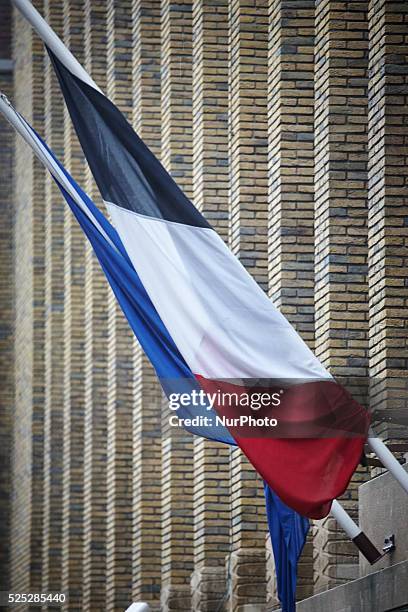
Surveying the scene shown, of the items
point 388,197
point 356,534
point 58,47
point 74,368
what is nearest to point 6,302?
point 74,368

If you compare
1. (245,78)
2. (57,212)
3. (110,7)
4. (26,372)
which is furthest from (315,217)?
(26,372)

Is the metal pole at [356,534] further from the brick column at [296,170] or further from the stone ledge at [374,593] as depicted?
the brick column at [296,170]

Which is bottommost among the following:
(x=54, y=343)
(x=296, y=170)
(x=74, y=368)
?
(x=296, y=170)

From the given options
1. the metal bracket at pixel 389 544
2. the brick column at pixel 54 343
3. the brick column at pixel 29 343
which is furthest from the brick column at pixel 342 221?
the brick column at pixel 29 343

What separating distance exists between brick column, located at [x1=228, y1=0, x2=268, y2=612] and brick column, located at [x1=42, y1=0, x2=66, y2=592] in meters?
12.0

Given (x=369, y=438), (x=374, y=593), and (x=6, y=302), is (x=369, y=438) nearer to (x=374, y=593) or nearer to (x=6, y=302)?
(x=374, y=593)

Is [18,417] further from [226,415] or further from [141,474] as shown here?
[226,415]

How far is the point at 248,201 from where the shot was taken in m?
24.8

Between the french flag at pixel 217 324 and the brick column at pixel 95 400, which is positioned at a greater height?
the brick column at pixel 95 400

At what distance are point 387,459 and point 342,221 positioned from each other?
532 cm

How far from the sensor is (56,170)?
17.2m

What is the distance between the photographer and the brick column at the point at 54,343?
37000 millimetres

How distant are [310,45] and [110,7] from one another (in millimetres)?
10361

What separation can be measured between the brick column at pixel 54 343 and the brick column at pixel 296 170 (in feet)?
46.1
